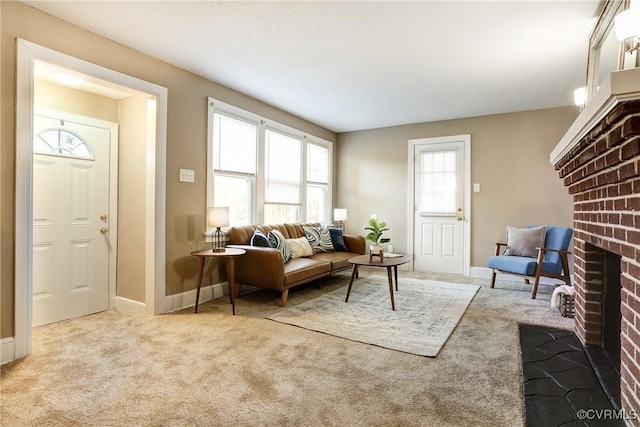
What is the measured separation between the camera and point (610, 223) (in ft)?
5.92

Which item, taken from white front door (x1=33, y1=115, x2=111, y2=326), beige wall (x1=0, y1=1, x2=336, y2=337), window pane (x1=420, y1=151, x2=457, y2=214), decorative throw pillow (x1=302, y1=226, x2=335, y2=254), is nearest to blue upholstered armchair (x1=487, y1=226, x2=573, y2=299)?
window pane (x1=420, y1=151, x2=457, y2=214)

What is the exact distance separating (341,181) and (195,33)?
13.2 feet

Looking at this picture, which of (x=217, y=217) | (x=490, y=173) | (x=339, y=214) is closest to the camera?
(x=217, y=217)

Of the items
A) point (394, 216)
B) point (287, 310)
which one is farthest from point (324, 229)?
point (287, 310)

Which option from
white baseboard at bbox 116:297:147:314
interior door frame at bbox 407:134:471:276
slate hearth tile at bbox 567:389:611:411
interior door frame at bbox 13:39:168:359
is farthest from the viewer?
interior door frame at bbox 407:134:471:276

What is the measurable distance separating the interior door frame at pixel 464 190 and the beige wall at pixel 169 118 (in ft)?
9.01

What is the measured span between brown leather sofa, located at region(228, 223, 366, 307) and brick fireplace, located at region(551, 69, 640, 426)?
2.44 m

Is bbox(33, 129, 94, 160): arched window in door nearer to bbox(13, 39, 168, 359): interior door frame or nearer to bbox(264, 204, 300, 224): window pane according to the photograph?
bbox(13, 39, 168, 359): interior door frame

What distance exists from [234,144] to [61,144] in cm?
173

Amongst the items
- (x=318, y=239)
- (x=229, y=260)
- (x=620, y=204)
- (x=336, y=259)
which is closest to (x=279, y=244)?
(x=229, y=260)

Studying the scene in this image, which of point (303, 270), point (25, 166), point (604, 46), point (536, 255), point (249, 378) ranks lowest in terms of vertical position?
point (249, 378)

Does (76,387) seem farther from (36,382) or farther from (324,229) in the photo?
(324,229)

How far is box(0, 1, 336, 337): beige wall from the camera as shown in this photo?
224cm

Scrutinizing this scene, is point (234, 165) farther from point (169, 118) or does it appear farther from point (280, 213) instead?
point (280, 213)
